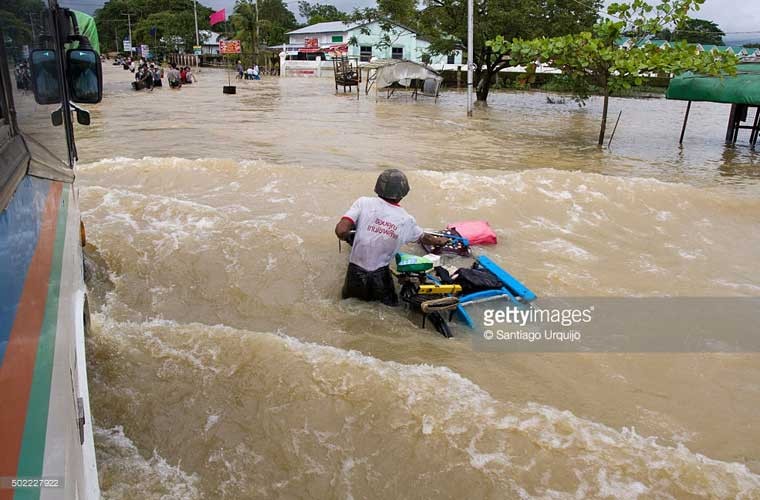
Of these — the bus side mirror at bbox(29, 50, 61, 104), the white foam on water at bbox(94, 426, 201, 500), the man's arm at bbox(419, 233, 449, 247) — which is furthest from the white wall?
the white foam on water at bbox(94, 426, 201, 500)

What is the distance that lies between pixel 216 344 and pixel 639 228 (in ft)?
20.5

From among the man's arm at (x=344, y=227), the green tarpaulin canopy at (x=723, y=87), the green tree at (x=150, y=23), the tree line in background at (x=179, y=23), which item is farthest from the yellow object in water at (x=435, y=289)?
the green tree at (x=150, y=23)

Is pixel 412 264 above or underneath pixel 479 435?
above

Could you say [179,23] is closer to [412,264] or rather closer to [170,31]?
[170,31]

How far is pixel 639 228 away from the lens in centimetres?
821

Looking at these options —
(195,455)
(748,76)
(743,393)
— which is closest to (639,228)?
(743,393)

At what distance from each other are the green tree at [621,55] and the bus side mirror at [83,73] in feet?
37.7

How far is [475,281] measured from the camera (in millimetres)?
5266

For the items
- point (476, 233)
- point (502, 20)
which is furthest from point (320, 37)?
point (476, 233)

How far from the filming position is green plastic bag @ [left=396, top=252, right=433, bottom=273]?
5039mm

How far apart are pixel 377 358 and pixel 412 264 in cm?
95

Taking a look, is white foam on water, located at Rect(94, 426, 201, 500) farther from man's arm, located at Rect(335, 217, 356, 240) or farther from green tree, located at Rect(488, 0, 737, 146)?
green tree, located at Rect(488, 0, 737, 146)

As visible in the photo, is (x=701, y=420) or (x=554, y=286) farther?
(x=554, y=286)

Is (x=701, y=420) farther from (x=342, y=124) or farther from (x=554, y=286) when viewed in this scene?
(x=342, y=124)
